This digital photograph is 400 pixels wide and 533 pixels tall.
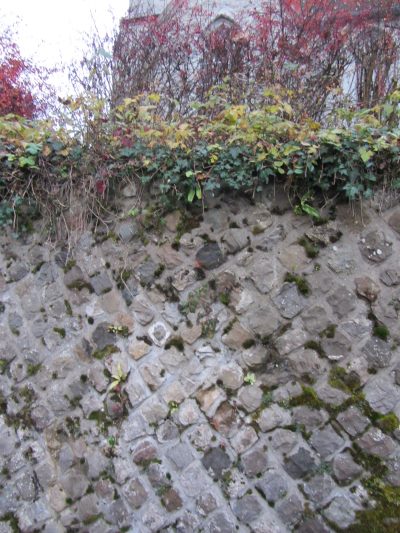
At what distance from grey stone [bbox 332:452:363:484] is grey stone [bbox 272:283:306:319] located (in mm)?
855

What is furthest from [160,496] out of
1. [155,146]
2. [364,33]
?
[364,33]

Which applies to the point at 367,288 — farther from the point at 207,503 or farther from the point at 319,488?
the point at 207,503

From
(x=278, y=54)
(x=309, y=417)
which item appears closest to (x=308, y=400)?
(x=309, y=417)

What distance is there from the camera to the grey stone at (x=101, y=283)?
3.13m

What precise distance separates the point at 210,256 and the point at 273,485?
A: 1.45 metres

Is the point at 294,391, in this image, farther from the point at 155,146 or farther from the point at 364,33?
the point at 364,33

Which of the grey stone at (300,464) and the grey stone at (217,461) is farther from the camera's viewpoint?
the grey stone at (217,461)

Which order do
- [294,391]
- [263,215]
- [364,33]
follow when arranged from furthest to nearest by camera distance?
[364,33] < [263,215] < [294,391]

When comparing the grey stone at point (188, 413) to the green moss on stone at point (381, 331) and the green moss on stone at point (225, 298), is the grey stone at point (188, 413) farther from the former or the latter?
the green moss on stone at point (381, 331)

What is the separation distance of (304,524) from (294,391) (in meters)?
0.72

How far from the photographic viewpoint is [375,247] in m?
2.75

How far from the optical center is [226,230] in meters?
2.97

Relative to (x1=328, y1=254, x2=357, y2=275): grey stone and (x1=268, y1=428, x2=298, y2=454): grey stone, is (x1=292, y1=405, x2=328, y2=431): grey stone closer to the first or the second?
(x1=268, y1=428, x2=298, y2=454): grey stone

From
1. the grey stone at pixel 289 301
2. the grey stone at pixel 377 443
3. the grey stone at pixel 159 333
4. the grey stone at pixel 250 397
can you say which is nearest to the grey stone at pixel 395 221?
the grey stone at pixel 289 301
